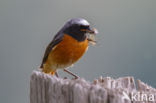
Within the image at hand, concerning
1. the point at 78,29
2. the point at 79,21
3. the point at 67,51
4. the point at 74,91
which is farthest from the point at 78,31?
the point at 74,91

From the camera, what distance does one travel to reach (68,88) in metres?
2.37

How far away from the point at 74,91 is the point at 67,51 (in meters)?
2.15

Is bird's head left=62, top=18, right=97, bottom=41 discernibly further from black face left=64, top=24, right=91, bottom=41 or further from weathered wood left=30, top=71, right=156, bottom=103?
weathered wood left=30, top=71, right=156, bottom=103

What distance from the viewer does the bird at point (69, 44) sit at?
A: 4.34 metres

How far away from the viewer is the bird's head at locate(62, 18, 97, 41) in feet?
13.8

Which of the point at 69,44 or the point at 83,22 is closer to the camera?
the point at 83,22

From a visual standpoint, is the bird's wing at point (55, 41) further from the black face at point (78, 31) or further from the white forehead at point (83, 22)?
the white forehead at point (83, 22)

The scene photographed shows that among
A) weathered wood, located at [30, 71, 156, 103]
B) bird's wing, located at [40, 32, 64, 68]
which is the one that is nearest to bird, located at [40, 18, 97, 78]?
bird's wing, located at [40, 32, 64, 68]

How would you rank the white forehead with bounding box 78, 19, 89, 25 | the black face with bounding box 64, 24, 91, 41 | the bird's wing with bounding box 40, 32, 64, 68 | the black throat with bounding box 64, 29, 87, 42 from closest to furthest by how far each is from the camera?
the white forehead with bounding box 78, 19, 89, 25 < the black face with bounding box 64, 24, 91, 41 < the black throat with bounding box 64, 29, 87, 42 < the bird's wing with bounding box 40, 32, 64, 68

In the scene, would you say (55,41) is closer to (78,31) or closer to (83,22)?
(78,31)

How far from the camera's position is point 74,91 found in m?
2.31

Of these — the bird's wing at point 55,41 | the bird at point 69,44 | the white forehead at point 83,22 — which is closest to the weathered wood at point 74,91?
the white forehead at point 83,22

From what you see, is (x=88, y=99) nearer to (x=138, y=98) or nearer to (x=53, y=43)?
(x=138, y=98)

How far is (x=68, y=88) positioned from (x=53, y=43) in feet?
7.44
